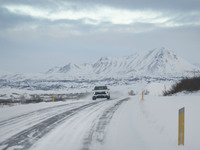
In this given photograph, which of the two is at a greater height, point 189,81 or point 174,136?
point 189,81

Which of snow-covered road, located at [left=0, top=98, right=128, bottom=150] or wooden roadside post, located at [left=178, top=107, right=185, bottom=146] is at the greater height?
wooden roadside post, located at [left=178, top=107, right=185, bottom=146]

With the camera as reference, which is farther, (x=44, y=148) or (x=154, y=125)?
(x=154, y=125)

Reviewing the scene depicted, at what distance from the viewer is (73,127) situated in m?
8.95

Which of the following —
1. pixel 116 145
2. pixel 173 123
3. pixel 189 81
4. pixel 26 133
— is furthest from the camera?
pixel 189 81

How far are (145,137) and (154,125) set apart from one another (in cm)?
195

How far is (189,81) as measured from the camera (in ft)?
67.5

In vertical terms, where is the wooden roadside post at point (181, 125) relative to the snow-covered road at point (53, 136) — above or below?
above

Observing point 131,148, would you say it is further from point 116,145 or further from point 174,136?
point 174,136

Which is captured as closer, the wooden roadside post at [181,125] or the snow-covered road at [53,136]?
the wooden roadside post at [181,125]

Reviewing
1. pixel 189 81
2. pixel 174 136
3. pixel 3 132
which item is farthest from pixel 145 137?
pixel 189 81

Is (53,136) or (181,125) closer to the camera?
(181,125)

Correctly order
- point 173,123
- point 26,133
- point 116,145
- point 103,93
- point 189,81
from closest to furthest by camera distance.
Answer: point 116,145
point 26,133
point 173,123
point 189,81
point 103,93

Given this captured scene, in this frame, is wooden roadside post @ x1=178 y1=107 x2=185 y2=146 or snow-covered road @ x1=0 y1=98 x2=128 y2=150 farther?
snow-covered road @ x1=0 y1=98 x2=128 y2=150

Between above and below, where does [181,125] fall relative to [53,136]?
above
